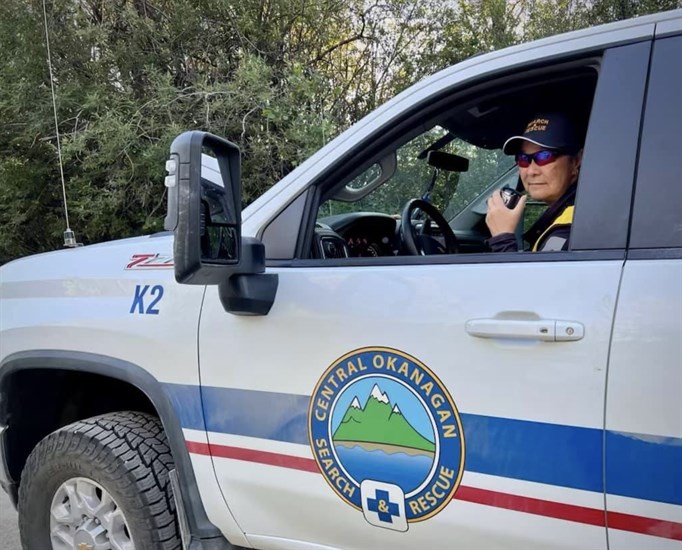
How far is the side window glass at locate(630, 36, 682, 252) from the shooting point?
1.40 meters

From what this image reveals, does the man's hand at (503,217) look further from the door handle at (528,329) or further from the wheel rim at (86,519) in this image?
the wheel rim at (86,519)

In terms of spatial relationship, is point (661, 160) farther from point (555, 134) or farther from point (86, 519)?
point (86, 519)

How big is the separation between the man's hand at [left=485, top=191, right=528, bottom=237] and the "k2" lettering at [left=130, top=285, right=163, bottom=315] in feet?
3.76

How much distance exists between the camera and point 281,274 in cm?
192

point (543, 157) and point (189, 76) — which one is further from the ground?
point (189, 76)

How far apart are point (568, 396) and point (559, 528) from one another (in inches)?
12.5

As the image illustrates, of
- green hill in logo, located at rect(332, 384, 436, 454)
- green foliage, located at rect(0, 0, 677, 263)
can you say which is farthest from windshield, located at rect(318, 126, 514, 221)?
green foliage, located at rect(0, 0, 677, 263)

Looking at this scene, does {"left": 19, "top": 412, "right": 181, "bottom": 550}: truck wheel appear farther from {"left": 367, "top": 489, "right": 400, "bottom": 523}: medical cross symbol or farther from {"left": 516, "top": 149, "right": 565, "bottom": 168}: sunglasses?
{"left": 516, "top": 149, "right": 565, "bottom": 168}: sunglasses

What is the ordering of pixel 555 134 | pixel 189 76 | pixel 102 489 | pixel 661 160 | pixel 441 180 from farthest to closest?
1. pixel 189 76
2. pixel 441 180
3. pixel 102 489
4. pixel 555 134
5. pixel 661 160

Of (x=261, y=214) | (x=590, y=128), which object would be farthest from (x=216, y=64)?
(x=590, y=128)

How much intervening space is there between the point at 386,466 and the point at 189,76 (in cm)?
798

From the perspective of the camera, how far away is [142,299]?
215cm

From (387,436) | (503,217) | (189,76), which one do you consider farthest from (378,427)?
(189,76)

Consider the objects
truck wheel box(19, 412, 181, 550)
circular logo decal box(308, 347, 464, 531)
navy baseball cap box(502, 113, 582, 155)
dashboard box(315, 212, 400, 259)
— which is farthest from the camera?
dashboard box(315, 212, 400, 259)
